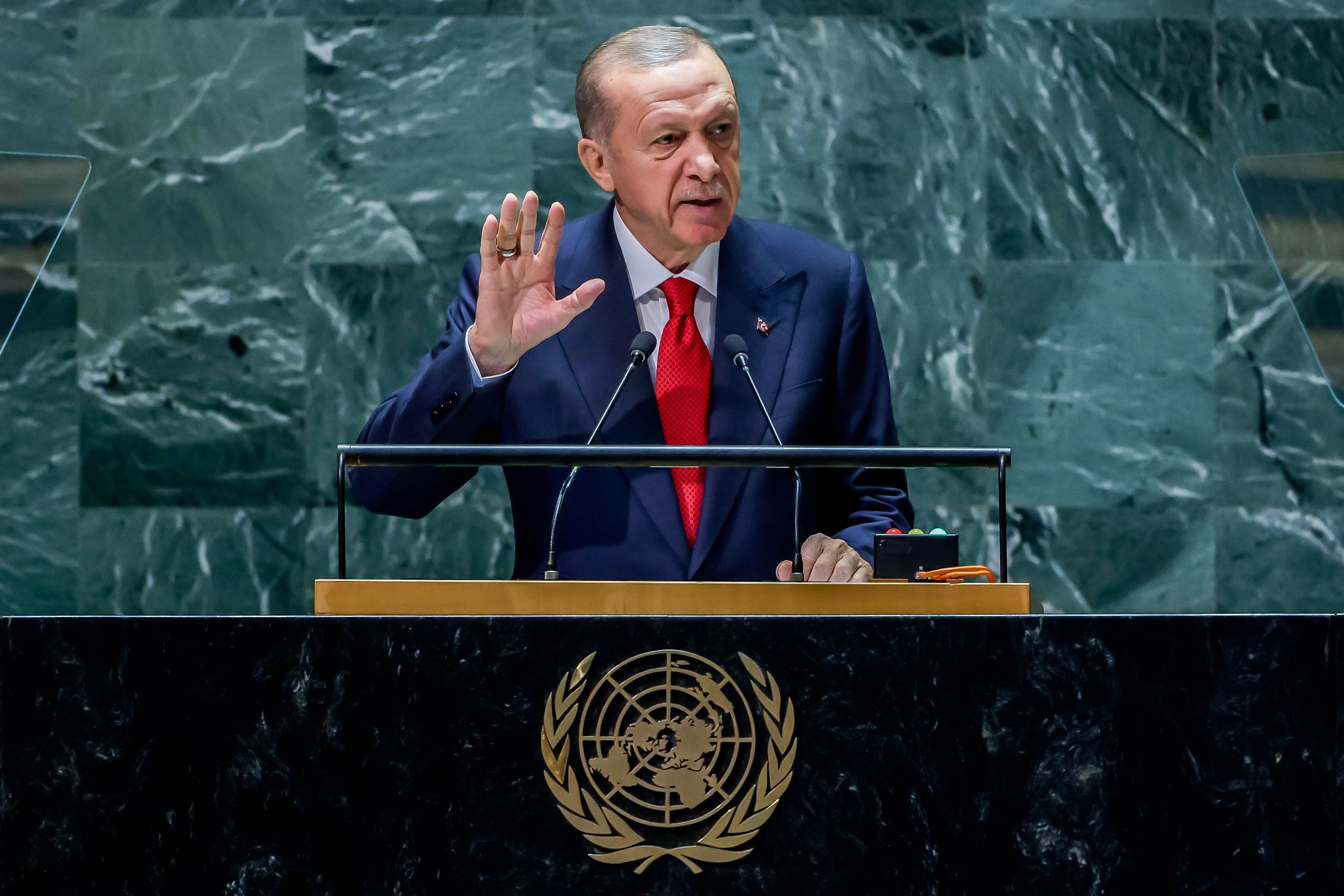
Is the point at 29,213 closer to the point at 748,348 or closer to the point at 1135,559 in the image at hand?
the point at 748,348

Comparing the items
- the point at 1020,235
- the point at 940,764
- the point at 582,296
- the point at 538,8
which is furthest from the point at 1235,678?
the point at 538,8

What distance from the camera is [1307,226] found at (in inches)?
193

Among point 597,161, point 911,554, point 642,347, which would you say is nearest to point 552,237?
point 642,347

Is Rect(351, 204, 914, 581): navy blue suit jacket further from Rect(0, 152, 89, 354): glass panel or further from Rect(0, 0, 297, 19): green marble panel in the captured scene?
Rect(0, 152, 89, 354): glass panel

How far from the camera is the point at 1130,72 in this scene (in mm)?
4824

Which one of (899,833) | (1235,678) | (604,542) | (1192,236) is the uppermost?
(1192,236)

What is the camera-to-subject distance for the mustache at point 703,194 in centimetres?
282

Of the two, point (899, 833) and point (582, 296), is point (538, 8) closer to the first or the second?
point (582, 296)

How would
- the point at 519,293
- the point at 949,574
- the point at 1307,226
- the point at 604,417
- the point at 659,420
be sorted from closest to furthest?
the point at 949,574
the point at 604,417
the point at 519,293
the point at 659,420
the point at 1307,226

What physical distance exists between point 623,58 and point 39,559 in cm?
297

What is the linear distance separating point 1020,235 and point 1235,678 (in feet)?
10.3

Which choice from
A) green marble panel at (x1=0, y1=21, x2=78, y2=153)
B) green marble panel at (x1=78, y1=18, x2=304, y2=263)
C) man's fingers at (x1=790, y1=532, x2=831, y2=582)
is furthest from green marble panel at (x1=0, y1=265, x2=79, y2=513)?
man's fingers at (x1=790, y1=532, x2=831, y2=582)

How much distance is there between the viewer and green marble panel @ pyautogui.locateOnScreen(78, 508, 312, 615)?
4.79m

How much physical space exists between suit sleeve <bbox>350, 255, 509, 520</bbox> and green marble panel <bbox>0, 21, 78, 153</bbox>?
107 inches
